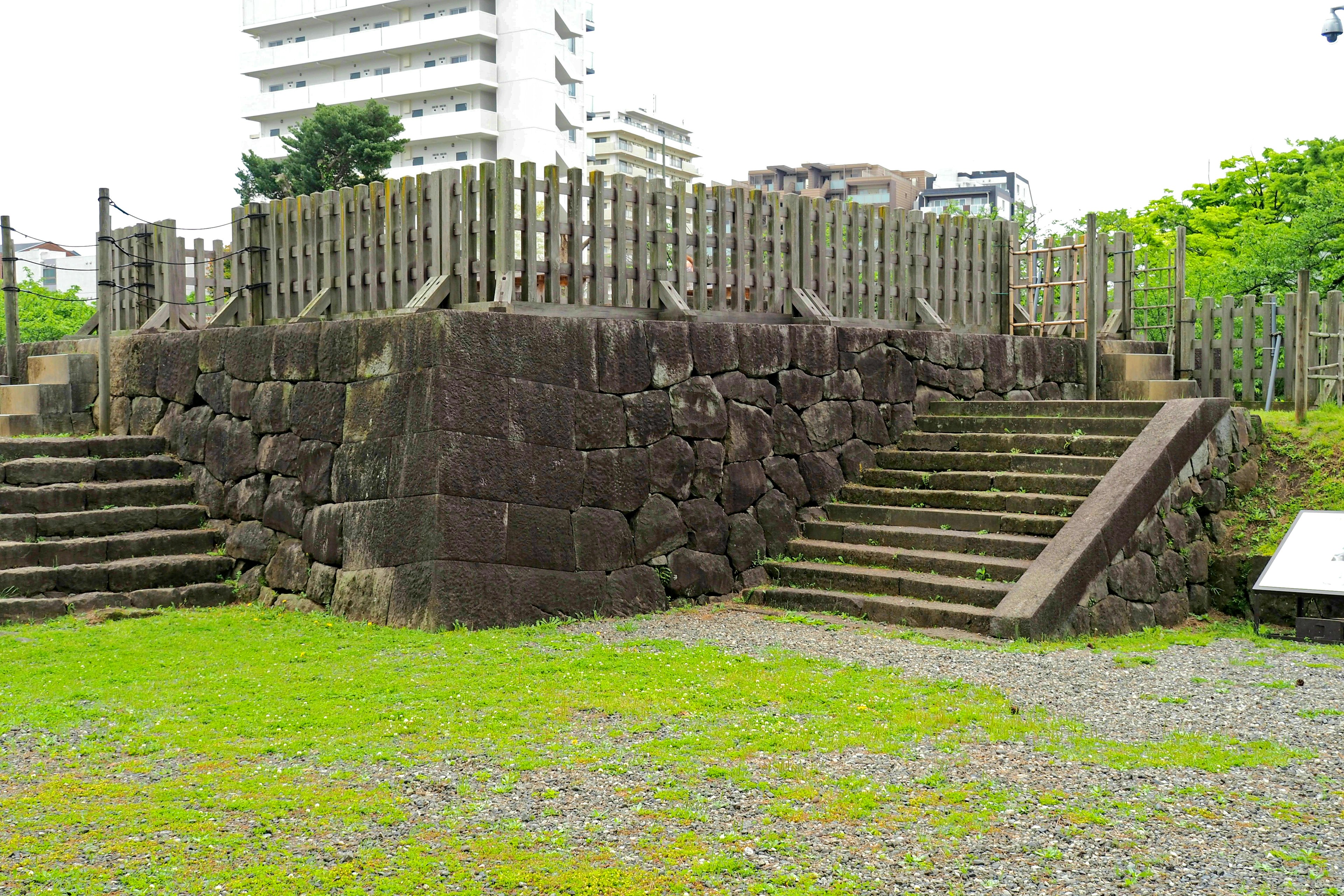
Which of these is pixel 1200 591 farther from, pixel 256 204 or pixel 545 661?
pixel 256 204

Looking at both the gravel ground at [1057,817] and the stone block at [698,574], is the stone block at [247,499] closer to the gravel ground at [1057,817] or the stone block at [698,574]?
the stone block at [698,574]

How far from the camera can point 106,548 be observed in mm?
9867

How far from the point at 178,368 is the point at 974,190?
9427 cm

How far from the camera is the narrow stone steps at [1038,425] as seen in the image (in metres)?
10.8

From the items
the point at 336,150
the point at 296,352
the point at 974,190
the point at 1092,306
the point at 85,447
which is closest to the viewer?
the point at 296,352

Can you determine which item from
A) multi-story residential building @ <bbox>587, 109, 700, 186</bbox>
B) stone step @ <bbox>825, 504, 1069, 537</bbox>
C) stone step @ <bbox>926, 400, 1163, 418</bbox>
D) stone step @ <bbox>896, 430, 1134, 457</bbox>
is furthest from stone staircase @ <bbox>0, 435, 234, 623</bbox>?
multi-story residential building @ <bbox>587, 109, 700, 186</bbox>

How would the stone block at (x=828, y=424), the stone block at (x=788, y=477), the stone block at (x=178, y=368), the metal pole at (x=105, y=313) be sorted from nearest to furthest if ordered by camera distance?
the stone block at (x=788, y=477), the stone block at (x=828, y=424), the stone block at (x=178, y=368), the metal pole at (x=105, y=313)

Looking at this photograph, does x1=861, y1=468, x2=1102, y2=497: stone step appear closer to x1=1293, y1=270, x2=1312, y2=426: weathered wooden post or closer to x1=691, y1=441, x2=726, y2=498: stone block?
x1=691, y1=441, x2=726, y2=498: stone block

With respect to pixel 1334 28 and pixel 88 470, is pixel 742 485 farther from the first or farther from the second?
pixel 1334 28

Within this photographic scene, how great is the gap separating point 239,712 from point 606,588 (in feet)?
11.6

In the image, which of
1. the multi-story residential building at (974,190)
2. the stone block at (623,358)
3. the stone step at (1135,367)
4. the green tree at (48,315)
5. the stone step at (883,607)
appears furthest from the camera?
the multi-story residential building at (974,190)

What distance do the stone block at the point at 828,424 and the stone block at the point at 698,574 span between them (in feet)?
5.20

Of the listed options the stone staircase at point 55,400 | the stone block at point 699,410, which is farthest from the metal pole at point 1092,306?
the stone staircase at point 55,400

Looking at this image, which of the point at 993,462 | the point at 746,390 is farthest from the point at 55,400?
the point at 993,462
